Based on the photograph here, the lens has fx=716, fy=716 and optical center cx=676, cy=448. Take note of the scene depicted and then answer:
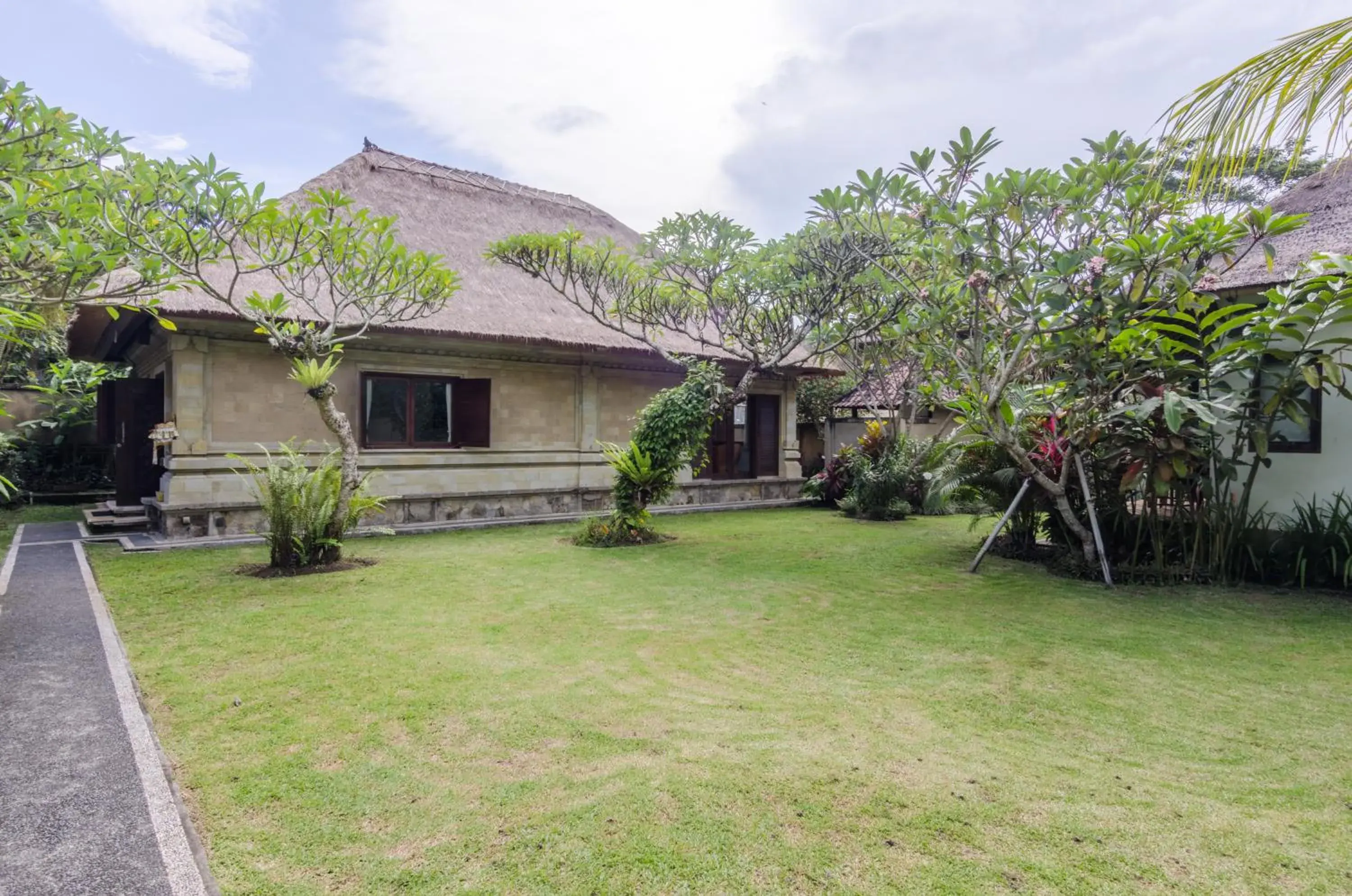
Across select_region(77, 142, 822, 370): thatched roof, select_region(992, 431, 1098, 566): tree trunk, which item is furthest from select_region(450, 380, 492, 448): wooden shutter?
select_region(992, 431, 1098, 566): tree trunk

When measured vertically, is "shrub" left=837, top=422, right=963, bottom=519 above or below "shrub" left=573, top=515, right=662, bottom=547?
above

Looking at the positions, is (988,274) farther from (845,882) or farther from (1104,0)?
(845,882)

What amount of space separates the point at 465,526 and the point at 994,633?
23.3 ft

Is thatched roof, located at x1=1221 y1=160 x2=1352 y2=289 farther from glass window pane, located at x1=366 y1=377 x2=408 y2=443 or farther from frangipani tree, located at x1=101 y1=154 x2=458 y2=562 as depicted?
glass window pane, located at x1=366 y1=377 x2=408 y2=443

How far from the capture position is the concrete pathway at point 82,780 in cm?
203

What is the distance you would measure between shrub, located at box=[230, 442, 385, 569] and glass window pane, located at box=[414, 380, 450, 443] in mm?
3448

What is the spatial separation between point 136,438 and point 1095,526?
11834 millimetres

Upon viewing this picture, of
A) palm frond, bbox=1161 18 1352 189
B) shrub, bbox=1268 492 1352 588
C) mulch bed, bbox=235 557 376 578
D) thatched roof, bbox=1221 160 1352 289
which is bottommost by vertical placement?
mulch bed, bbox=235 557 376 578

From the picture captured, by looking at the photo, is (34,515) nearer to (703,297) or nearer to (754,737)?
(703,297)

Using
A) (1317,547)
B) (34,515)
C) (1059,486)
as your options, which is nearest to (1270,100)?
(1059,486)

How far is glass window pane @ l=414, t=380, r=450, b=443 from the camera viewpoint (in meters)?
10.2

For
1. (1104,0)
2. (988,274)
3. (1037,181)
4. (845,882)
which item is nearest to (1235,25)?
(1104,0)

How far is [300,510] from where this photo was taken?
6398 millimetres

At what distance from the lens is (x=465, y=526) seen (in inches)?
383
